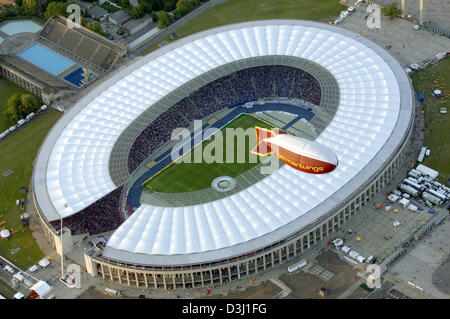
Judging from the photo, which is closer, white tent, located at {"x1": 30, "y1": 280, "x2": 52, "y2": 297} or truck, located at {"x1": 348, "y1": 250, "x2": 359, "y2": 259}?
white tent, located at {"x1": 30, "y1": 280, "x2": 52, "y2": 297}

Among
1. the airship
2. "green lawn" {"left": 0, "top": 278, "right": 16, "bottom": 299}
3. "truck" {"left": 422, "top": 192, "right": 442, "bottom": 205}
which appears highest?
the airship

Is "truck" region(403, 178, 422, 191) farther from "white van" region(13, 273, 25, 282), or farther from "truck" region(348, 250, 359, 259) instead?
"white van" region(13, 273, 25, 282)

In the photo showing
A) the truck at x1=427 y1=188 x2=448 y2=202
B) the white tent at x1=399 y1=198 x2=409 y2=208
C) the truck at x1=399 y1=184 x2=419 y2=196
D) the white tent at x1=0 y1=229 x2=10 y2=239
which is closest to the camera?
the white tent at x1=399 y1=198 x2=409 y2=208

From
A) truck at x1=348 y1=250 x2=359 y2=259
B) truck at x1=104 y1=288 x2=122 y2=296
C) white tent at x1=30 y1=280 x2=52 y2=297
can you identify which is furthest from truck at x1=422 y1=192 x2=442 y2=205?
white tent at x1=30 y1=280 x2=52 y2=297

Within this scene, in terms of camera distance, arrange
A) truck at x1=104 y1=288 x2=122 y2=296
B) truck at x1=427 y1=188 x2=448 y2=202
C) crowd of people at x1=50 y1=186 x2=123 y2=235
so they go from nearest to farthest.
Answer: truck at x1=104 y1=288 x2=122 y2=296
crowd of people at x1=50 y1=186 x2=123 y2=235
truck at x1=427 y1=188 x2=448 y2=202

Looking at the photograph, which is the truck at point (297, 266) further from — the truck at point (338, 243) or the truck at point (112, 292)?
the truck at point (112, 292)

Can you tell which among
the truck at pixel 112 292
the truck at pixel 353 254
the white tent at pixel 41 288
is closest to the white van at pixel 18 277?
the white tent at pixel 41 288

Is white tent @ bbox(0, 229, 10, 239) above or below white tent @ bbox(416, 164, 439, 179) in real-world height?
above
